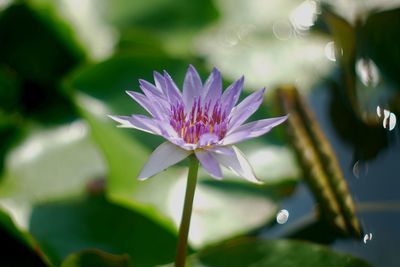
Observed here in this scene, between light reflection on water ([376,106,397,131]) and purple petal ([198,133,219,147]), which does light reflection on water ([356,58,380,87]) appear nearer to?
light reflection on water ([376,106,397,131])

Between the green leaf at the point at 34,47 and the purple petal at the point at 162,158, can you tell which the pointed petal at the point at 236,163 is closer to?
the purple petal at the point at 162,158

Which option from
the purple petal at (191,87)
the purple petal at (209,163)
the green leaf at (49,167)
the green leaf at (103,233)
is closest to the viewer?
the purple petal at (209,163)

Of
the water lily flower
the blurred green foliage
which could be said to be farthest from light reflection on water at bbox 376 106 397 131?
the water lily flower

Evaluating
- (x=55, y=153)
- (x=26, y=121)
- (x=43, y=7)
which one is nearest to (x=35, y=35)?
(x=43, y=7)

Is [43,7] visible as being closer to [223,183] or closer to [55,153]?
[55,153]

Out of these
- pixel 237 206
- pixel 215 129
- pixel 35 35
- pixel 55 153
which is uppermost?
pixel 35 35

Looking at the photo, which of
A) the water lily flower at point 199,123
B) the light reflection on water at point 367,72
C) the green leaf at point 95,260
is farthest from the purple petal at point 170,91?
the light reflection on water at point 367,72
